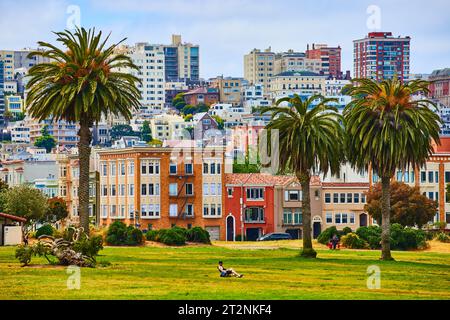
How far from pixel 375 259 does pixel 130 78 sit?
64.5ft

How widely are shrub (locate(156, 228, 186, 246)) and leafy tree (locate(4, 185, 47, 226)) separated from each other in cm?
2234

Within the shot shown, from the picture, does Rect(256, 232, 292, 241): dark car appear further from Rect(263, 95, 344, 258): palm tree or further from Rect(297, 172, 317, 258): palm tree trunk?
Rect(263, 95, 344, 258): palm tree

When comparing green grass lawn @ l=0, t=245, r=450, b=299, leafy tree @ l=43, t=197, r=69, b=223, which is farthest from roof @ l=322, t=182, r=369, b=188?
green grass lawn @ l=0, t=245, r=450, b=299

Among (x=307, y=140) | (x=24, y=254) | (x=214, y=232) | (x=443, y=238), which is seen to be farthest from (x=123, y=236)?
(x=214, y=232)

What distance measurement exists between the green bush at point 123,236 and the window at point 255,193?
153ft

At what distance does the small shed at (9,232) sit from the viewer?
3937 inches

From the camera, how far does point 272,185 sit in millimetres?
152375

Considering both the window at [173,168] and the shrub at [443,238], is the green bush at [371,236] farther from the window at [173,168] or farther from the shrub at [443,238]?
the window at [173,168]

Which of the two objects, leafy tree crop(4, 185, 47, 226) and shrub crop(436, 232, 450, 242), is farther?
leafy tree crop(4, 185, 47, 226)

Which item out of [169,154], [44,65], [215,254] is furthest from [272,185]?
[44,65]

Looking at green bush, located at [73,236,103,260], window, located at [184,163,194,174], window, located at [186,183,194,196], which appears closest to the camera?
green bush, located at [73,236,103,260]

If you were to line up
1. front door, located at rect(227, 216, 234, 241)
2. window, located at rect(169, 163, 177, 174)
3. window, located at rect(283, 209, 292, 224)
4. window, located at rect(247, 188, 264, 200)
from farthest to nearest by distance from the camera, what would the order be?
window, located at rect(283, 209, 292, 224), window, located at rect(247, 188, 264, 200), front door, located at rect(227, 216, 234, 241), window, located at rect(169, 163, 177, 174)

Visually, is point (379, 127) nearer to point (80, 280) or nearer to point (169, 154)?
point (80, 280)

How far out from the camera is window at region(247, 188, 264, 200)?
15238 centimetres
